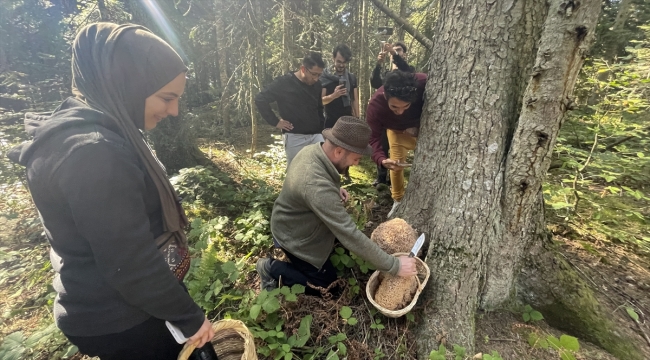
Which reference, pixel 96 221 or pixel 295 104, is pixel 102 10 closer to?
pixel 295 104

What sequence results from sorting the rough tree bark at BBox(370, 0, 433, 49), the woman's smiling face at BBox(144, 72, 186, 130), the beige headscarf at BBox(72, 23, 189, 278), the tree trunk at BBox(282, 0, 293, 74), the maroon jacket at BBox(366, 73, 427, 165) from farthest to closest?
the tree trunk at BBox(282, 0, 293, 74), the maroon jacket at BBox(366, 73, 427, 165), the rough tree bark at BBox(370, 0, 433, 49), the woman's smiling face at BBox(144, 72, 186, 130), the beige headscarf at BBox(72, 23, 189, 278)

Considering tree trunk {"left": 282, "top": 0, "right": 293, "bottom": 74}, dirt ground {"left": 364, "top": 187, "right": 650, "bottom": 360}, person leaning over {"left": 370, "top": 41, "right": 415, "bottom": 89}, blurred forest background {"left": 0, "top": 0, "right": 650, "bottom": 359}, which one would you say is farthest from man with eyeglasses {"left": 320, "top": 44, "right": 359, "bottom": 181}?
dirt ground {"left": 364, "top": 187, "right": 650, "bottom": 360}

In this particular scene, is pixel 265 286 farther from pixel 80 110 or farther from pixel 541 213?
pixel 541 213

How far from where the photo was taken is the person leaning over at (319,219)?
2271 mm

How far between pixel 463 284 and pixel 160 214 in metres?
2.32

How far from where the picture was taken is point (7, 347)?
1.92 metres

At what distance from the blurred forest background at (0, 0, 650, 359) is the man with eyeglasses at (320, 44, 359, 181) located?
4.20 feet

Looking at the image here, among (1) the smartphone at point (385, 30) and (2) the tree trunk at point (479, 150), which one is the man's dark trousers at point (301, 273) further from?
(1) the smartphone at point (385, 30)

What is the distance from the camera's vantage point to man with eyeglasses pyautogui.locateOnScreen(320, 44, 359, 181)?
5.27 m

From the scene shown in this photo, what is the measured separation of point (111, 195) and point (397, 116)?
2.98 metres

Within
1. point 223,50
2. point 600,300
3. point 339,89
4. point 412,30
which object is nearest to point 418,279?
point 600,300

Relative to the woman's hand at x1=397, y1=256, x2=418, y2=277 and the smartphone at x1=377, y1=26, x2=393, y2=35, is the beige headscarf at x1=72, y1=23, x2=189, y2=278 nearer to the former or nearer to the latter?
the woman's hand at x1=397, y1=256, x2=418, y2=277

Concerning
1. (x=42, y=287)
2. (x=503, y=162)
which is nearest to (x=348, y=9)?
(x=503, y=162)

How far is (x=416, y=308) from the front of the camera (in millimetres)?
2525
